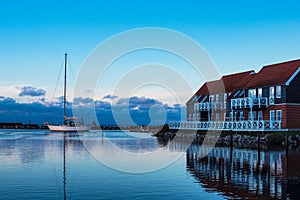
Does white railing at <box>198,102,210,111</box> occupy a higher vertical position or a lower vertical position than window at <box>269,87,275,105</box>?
lower

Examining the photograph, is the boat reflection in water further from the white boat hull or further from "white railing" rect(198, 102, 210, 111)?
A: the white boat hull

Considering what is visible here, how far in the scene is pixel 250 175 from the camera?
22969 mm

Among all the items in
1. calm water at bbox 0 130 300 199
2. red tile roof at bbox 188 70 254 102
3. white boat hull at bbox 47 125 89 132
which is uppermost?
red tile roof at bbox 188 70 254 102

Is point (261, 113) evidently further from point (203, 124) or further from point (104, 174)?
point (104, 174)

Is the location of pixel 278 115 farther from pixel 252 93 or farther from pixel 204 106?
pixel 204 106

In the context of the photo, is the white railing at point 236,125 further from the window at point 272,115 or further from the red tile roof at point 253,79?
the red tile roof at point 253,79

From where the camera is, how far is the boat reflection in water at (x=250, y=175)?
59.1 ft

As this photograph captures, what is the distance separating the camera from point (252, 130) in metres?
47.4

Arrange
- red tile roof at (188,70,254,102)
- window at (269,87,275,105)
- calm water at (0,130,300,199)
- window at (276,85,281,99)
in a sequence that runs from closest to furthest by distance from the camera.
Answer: calm water at (0,130,300,199) → window at (276,85,281,99) → window at (269,87,275,105) → red tile roof at (188,70,254,102)

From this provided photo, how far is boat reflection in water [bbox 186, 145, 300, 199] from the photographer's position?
18016 millimetres

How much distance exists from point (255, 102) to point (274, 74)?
4.84 meters

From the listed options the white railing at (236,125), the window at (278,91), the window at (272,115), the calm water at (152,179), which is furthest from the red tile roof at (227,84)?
the calm water at (152,179)

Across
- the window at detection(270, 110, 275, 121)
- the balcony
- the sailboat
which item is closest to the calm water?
the window at detection(270, 110, 275, 121)

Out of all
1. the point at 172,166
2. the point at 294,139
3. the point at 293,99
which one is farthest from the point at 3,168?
the point at 293,99
